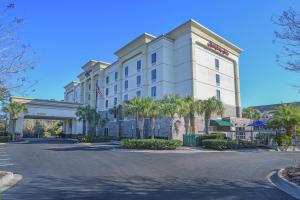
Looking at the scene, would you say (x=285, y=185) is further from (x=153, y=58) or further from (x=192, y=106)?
(x=153, y=58)

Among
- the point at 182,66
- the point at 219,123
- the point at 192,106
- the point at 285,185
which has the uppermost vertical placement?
the point at 182,66

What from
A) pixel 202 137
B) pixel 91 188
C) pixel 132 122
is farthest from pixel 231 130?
pixel 91 188

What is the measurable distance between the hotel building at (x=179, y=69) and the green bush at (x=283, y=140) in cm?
1386

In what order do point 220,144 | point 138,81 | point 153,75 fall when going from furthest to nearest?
point 138,81, point 153,75, point 220,144

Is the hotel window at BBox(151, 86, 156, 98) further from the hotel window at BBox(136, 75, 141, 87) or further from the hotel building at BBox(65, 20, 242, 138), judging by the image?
the hotel window at BBox(136, 75, 141, 87)

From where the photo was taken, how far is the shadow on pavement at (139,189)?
817 cm

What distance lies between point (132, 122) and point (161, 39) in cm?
1583

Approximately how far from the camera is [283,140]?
2988 centimetres

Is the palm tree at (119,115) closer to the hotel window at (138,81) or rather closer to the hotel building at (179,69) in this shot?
the hotel building at (179,69)

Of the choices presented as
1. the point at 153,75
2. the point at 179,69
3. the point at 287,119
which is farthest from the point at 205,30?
the point at 287,119

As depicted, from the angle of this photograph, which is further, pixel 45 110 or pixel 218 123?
pixel 45 110

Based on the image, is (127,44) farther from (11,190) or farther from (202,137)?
(11,190)

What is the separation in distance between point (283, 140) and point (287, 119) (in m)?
2.41

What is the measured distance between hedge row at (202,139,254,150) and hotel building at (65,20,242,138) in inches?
413
